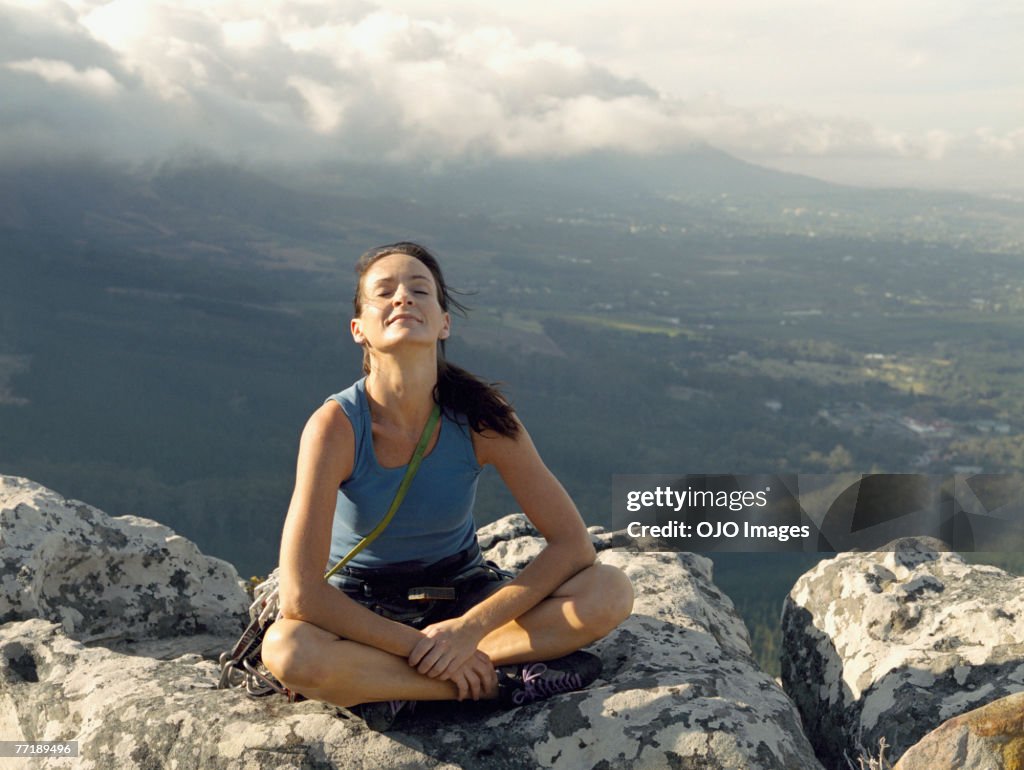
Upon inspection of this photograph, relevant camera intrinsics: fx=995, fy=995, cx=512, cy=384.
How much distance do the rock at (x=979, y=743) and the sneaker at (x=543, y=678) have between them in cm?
177

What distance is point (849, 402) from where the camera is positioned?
176375mm

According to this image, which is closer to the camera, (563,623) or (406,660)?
(406,660)

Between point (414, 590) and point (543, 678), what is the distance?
943 mm

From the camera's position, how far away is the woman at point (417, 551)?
17.0 feet

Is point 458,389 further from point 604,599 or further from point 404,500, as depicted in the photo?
point 604,599

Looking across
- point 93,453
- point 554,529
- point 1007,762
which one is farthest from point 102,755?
point 93,453

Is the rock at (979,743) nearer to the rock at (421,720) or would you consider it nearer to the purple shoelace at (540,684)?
the rock at (421,720)

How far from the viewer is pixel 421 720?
17.3 ft

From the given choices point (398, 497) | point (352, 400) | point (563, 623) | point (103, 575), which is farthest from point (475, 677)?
point (103, 575)

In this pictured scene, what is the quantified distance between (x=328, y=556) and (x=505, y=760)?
1406 millimetres

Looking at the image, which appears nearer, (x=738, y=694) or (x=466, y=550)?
(x=738, y=694)

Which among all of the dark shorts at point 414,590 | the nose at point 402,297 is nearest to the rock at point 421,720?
the dark shorts at point 414,590

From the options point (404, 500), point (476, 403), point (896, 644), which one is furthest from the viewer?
point (896, 644)

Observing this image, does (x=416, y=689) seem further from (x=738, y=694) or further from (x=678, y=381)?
(x=678, y=381)
